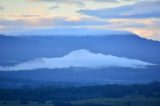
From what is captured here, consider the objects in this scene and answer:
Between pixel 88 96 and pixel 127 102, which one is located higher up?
pixel 88 96

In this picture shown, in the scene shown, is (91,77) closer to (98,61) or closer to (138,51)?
(98,61)

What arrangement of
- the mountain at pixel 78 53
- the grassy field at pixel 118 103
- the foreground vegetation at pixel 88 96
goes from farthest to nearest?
1. the mountain at pixel 78 53
2. the foreground vegetation at pixel 88 96
3. the grassy field at pixel 118 103

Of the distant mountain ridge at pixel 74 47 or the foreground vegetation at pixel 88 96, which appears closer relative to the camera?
the foreground vegetation at pixel 88 96

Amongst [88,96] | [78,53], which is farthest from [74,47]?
[88,96]

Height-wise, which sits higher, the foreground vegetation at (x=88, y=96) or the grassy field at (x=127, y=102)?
the foreground vegetation at (x=88, y=96)

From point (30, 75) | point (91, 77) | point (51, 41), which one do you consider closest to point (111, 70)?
point (91, 77)

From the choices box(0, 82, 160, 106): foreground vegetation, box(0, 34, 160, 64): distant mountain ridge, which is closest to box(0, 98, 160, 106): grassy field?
box(0, 82, 160, 106): foreground vegetation

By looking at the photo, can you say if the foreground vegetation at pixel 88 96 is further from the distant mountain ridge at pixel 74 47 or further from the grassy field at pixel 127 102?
the distant mountain ridge at pixel 74 47

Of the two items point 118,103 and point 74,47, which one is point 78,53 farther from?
point 118,103

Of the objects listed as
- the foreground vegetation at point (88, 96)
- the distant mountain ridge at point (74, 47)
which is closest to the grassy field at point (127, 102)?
the foreground vegetation at point (88, 96)
